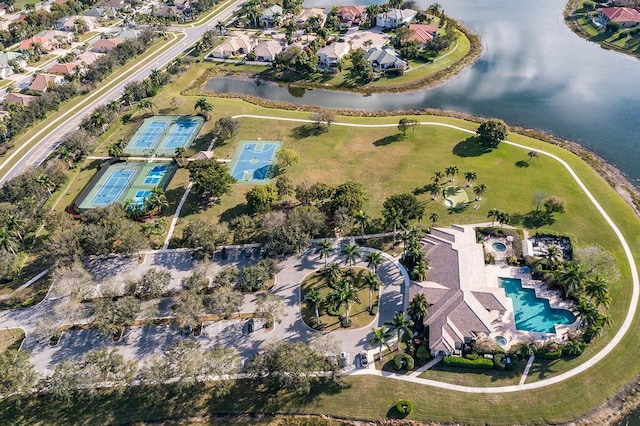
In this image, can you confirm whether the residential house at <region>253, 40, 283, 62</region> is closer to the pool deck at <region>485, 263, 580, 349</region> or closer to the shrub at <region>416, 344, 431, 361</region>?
the pool deck at <region>485, 263, 580, 349</region>

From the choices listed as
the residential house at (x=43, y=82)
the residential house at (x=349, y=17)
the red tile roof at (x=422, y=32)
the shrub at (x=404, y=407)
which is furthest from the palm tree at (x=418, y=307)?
the residential house at (x=349, y=17)

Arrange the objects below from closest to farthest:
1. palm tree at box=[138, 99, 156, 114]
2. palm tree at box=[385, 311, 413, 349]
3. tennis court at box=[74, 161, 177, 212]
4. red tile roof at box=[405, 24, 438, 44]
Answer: palm tree at box=[385, 311, 413, 349] < tennis court at box=[74, 161, 177, 212] < palm tree at box=[138, 99, 156, 114] < red tile roof at box=[405, 24, 438, 44]

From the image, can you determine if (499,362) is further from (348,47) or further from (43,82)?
(43,82)

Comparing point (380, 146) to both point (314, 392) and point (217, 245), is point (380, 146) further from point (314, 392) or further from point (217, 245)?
point (314, 392)

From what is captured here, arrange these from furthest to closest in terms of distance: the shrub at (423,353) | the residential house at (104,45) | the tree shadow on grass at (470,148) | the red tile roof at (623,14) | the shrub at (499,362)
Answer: the residential house at (104,45)
the red tile roof at (623,14)
the tree shadow on grass at (470,148)
the shrub at (423,353)
the shrub at (499,362)

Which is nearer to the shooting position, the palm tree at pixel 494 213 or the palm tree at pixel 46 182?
the palm tree at pixel 494 213

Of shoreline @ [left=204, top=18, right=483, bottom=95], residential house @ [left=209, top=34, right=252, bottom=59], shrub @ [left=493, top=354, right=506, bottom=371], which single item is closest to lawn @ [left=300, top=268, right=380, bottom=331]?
shrub @ [left=493, top=354, right=506, bottom=371]

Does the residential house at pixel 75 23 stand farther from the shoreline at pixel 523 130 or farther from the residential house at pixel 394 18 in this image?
the residential house at pixel 394 18
